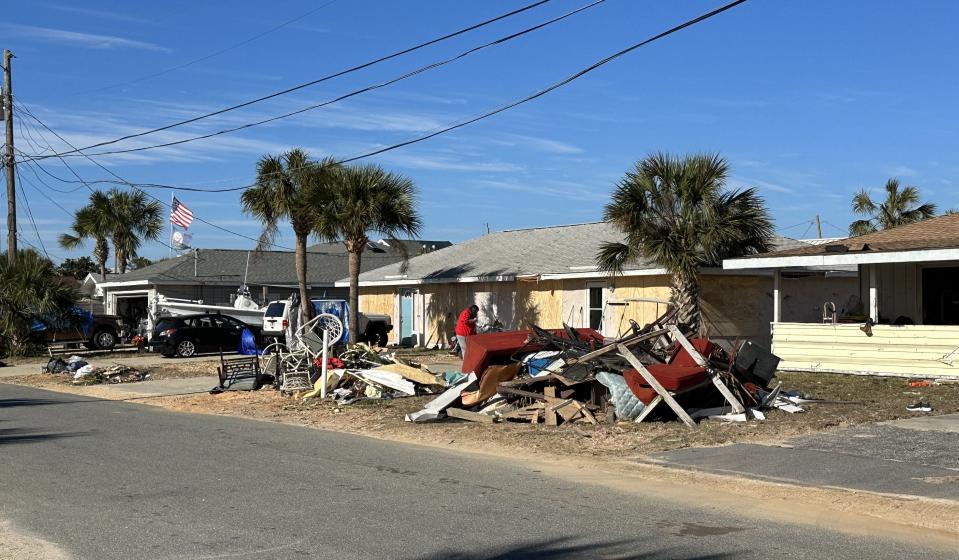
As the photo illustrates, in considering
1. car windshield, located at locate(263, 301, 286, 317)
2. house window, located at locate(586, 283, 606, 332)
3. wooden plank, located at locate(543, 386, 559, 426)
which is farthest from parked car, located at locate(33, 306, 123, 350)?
wooden plank, located at locate(543, 386, 559, 426)

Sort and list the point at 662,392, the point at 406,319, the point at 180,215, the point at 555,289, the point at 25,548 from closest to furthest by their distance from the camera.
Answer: the point at 25,548 < the point at 662,392 < the point at 555,289 < the point at 406,319 < the point at 180,215

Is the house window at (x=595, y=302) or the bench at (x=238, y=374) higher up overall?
the house window at (x=595, y=302)

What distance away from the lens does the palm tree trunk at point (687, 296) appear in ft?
77.8

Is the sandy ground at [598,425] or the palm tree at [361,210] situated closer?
the sandy ground at [598,425]

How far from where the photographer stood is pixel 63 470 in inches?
423

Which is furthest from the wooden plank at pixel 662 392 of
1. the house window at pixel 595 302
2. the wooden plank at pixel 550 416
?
the house window at pixel 595 302

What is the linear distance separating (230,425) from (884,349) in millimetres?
13354

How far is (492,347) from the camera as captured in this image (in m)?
16.2

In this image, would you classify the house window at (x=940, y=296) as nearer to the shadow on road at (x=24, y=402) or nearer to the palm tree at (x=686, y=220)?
the palm tree at (x=686, y=220)

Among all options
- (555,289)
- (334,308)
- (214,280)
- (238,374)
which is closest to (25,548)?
(238,374)

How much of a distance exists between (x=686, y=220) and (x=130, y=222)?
35.6 metres

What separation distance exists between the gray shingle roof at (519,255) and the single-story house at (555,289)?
68mm

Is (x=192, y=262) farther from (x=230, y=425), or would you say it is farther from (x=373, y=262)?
(x=230, y=425)

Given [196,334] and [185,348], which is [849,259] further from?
[185,348]
